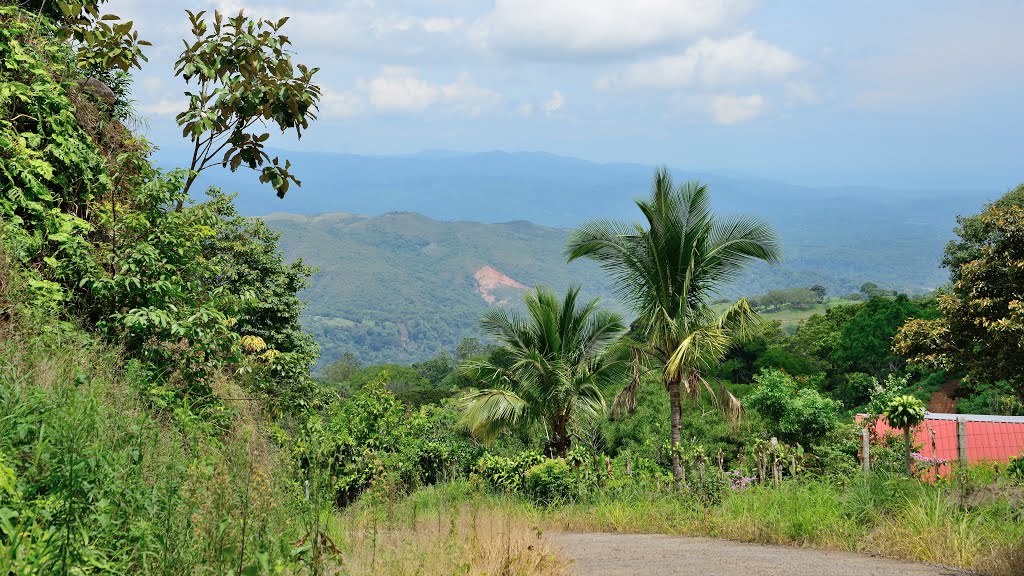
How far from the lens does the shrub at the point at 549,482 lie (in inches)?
509

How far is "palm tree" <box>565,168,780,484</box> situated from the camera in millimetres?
14734

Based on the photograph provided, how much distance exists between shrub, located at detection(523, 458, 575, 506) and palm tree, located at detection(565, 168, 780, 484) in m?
2.87

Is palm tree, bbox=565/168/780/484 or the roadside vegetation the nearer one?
the roadside vegetation

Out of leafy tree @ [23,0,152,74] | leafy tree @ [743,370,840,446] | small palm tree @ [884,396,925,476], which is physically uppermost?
leafy tree @ [23,0,152,74]

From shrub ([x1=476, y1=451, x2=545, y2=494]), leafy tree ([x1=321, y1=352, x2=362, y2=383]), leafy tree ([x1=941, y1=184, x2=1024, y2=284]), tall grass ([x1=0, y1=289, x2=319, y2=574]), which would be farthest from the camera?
leafy tree ([x1=321, y1=352, x2=362, y2=383])

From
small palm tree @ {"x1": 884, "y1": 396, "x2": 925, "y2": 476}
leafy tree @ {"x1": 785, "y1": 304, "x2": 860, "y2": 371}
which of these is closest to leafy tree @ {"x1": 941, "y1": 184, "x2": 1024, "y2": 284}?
small palm tree @ {"x1": 884, "y1": 396, "x2": 925, "y2": 476}

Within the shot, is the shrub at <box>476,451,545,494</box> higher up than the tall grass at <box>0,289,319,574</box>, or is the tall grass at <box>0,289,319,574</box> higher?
the tall grass at <box>0,289,319,574</box>

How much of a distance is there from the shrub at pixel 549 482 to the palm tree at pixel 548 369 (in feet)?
10.8

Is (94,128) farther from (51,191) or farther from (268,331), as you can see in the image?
(268,331)

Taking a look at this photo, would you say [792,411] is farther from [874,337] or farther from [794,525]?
[874,337]

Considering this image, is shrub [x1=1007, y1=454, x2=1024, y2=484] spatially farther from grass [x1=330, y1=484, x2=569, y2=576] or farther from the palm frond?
the palm frond

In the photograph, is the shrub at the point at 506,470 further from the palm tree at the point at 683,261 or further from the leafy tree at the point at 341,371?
the leafy tree at the point at 341,371

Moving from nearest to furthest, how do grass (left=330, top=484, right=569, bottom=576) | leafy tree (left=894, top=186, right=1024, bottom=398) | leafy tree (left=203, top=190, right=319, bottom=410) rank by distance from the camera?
grass (left=330, top=484, right=569, bottom=576)
leafy tree (left=894, top=186, right=1024, bottom=398)
leafy tree (left=203, top=190, right=319, bottom=410)

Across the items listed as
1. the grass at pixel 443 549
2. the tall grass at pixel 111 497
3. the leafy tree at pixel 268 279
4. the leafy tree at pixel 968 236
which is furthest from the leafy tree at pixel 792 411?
the tall grass at pixel 111 497
